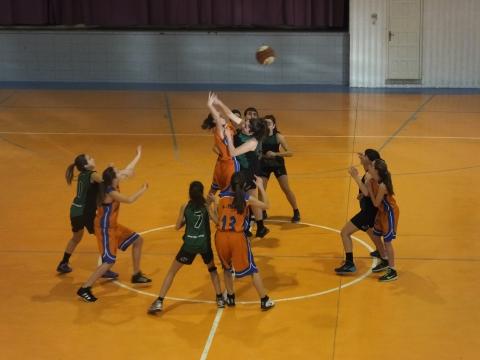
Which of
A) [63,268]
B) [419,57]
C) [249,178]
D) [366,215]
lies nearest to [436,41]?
[419,57]

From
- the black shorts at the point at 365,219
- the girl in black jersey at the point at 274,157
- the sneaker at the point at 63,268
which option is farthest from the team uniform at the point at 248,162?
the sneaker at the point at 63,268

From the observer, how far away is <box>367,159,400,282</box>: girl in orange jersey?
10391 millimetres

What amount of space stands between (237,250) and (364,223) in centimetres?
197

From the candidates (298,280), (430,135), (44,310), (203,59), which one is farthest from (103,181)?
(203,59)

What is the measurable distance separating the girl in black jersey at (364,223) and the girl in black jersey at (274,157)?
1963 mm

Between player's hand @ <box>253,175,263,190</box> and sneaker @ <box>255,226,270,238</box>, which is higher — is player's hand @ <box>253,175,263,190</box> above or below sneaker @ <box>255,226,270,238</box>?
above

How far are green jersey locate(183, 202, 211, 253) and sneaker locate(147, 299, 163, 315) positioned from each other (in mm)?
705

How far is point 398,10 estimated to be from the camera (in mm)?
25188

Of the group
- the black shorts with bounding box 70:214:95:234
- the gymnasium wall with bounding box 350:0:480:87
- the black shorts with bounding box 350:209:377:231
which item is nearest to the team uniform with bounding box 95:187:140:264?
the black shorts with bounding box 70:214:95:234

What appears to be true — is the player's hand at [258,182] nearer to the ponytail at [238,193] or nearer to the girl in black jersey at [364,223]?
the girl in black jersey at [364,223]

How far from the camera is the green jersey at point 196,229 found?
9.59 m

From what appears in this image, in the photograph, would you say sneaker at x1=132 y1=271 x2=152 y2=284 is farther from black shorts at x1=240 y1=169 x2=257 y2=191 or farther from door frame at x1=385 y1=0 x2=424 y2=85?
door frame at x1=385 y1=0 x2=424 y2=85

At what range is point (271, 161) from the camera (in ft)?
42.0

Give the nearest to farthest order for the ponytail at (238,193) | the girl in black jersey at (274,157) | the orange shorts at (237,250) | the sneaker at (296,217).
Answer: the ponytail at (238,193) → the orange shorts at (237,250) → the girl in black jersey at (274,157) → the sneaker at (296,217)
